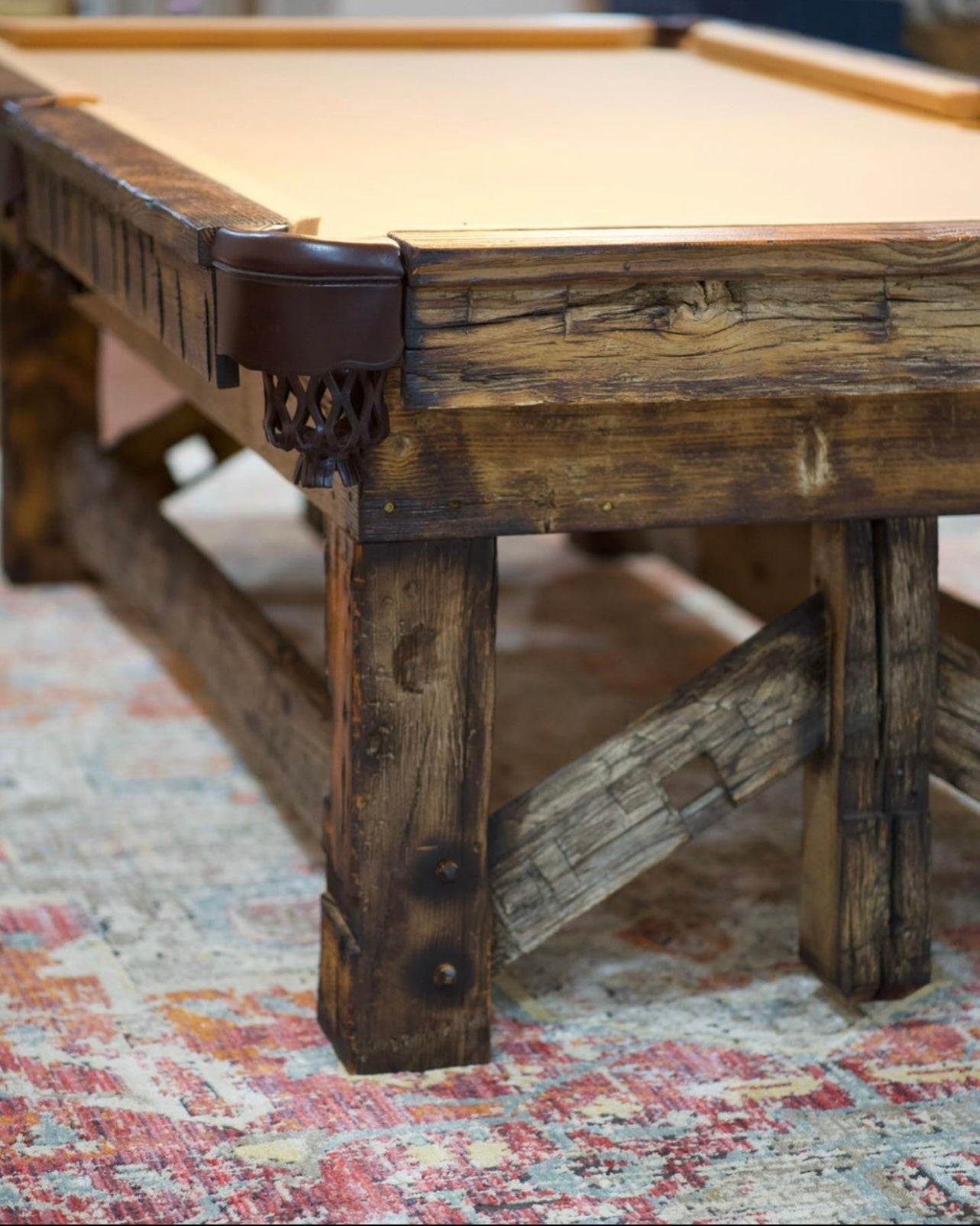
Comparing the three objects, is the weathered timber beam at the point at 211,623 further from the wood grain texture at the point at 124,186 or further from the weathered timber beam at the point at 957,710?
the weathered timber beam at the point at 957,710

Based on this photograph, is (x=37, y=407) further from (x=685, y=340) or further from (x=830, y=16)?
(x=830, y=16)

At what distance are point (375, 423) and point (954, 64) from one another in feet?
12.9

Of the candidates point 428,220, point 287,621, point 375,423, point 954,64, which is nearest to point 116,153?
point 428,220

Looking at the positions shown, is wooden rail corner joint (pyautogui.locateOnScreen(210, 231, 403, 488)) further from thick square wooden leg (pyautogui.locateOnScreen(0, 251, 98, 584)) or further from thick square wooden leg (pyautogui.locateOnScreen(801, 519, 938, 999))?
thick square wooden leg (pyautogui.locateOnScreen(0, 251, 98, 584))

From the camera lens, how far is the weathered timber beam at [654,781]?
2100 millimetres

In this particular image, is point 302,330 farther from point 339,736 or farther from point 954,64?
point 954,64

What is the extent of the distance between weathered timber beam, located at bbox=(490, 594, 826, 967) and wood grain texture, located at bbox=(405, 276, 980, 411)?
39 cm

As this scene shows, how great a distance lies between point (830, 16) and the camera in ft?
A: 21.1

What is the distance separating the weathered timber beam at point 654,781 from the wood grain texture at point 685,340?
0.39 meters

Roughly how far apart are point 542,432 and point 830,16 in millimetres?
4952

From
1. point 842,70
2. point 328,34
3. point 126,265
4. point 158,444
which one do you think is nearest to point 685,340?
point 126,265

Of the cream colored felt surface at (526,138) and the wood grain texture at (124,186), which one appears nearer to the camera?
the wood grain texture at (124,186)

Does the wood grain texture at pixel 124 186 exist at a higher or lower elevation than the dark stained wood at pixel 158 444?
higher

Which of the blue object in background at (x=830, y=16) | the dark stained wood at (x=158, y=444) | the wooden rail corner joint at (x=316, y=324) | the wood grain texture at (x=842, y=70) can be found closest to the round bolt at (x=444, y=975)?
the wooden rail corner joint at (x=316, y=324)
